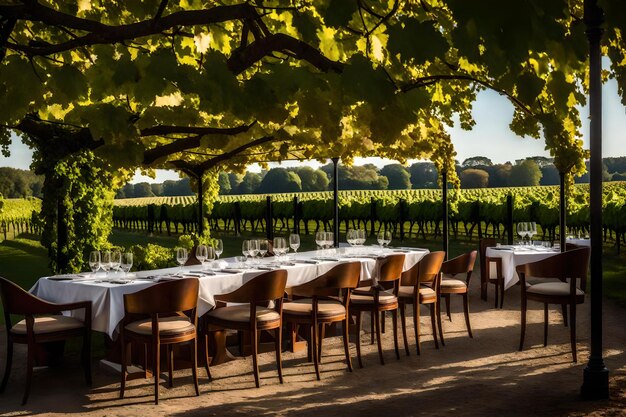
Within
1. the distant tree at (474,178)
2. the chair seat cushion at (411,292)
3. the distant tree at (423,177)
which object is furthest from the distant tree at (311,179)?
the chair seat cushion at (411,292)

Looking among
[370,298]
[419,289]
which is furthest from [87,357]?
[419,289]

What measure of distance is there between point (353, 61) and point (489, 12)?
99cm

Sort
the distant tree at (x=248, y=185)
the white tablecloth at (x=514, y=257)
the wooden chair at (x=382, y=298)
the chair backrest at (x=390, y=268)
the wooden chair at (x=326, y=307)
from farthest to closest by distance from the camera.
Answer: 1. the distant tree at (x=248, y=185)
2. the white tablecloth at (x=514, y=257)
3. the chair backrest at (x=390, y=268)
4. the wooden chair at (x=382, y=298)
5. the wooden chair at (x=326, y=307)

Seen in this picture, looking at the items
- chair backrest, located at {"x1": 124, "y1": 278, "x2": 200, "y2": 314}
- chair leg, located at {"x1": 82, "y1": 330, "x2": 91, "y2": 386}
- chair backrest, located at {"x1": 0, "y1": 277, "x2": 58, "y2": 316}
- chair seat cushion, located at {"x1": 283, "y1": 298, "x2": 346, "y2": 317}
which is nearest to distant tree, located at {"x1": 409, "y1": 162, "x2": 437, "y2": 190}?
chair seat cushion, located at {"x1": 283, "y1": 298, "x2": 346, "y2": 317}

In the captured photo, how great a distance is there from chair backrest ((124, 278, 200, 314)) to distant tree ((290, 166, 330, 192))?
200ft

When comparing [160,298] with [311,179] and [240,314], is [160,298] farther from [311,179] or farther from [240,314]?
[311,179]

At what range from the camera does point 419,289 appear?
6898 millimetres

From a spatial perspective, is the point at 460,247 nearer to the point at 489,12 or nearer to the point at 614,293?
the point at 614,293

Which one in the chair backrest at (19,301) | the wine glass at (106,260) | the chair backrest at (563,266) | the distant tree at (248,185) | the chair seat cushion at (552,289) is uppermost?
the distant tree at (248,185)

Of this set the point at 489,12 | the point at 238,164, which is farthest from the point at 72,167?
the point at 489,12

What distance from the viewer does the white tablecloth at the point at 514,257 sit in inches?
356

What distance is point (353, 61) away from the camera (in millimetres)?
2982

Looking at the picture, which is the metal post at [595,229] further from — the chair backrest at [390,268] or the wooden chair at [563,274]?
the chair backrest at [390,268]

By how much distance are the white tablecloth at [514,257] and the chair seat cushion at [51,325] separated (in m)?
5.57
